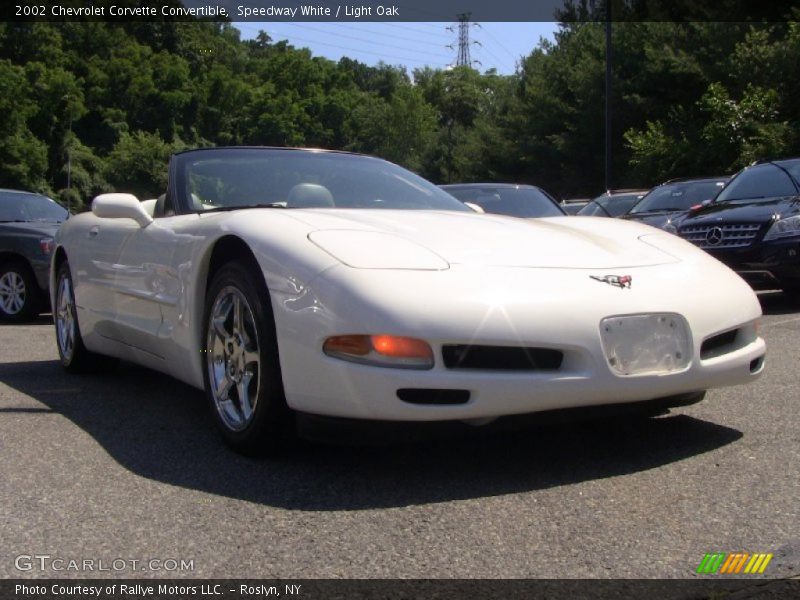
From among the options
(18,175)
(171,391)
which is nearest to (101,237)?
(171,391)

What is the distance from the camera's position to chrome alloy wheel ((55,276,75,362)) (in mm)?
5684

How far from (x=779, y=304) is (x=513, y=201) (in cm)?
254

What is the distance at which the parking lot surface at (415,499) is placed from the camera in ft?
8.43

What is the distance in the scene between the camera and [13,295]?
391 inches

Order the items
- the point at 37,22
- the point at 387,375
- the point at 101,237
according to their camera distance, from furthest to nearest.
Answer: the point at 37,22 → the point at 101,237 → the point at 387,375

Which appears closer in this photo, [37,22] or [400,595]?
[400,595]

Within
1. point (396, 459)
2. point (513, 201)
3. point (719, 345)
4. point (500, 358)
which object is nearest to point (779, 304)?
point (513, 201)

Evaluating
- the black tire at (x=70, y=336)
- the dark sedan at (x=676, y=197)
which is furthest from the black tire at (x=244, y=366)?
the dark sedan at (x=676, y=197)

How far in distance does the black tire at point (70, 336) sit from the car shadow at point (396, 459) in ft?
3.78

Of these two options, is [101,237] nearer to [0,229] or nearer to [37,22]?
Result: [0,229]

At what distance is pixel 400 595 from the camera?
2.34 meters

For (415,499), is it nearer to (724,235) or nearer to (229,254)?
(229,254)

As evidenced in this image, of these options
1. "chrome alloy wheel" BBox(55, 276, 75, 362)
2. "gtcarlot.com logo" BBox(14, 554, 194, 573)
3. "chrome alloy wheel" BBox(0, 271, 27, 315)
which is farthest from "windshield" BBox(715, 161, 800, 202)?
"gtcarlot.com logo" BBox(14, 554, 194, 573)

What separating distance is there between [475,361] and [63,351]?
3.49 metres
